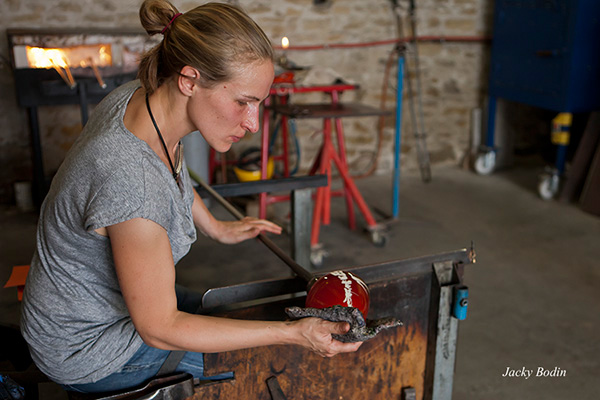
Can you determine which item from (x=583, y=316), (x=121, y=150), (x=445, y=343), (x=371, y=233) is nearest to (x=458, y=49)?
(x=371, y=233)

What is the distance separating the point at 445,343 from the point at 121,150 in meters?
1.02

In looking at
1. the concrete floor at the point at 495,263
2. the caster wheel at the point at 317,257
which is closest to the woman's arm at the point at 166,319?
the concrete floor at the point at 495,263

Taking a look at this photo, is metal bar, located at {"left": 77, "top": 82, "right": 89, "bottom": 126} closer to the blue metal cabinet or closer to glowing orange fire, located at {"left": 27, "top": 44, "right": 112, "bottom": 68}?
glowing orange fire, located at {"left": 27, "top": 44, "right": 112, "bottom": 68}

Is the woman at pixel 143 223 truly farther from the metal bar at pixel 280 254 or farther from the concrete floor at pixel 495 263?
the concrete floor at pixel 495 263

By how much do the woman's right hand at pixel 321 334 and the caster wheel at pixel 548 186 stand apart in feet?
13.0

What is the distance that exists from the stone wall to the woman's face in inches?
142

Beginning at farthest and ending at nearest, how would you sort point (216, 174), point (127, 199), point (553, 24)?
1. point (216, 174)
2. point (553, 24)
3. point (127, 199)

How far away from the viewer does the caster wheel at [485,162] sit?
5.49 m

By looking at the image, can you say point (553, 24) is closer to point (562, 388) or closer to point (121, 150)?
point (562, 388)

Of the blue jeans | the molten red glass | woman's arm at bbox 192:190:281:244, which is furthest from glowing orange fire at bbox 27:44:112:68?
the molten red glass

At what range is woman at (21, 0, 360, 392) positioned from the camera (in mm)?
1194

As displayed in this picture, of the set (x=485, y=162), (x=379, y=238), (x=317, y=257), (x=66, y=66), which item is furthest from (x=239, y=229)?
(x=485, y=162)

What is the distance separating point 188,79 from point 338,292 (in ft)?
1.95

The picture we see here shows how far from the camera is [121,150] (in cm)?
123
